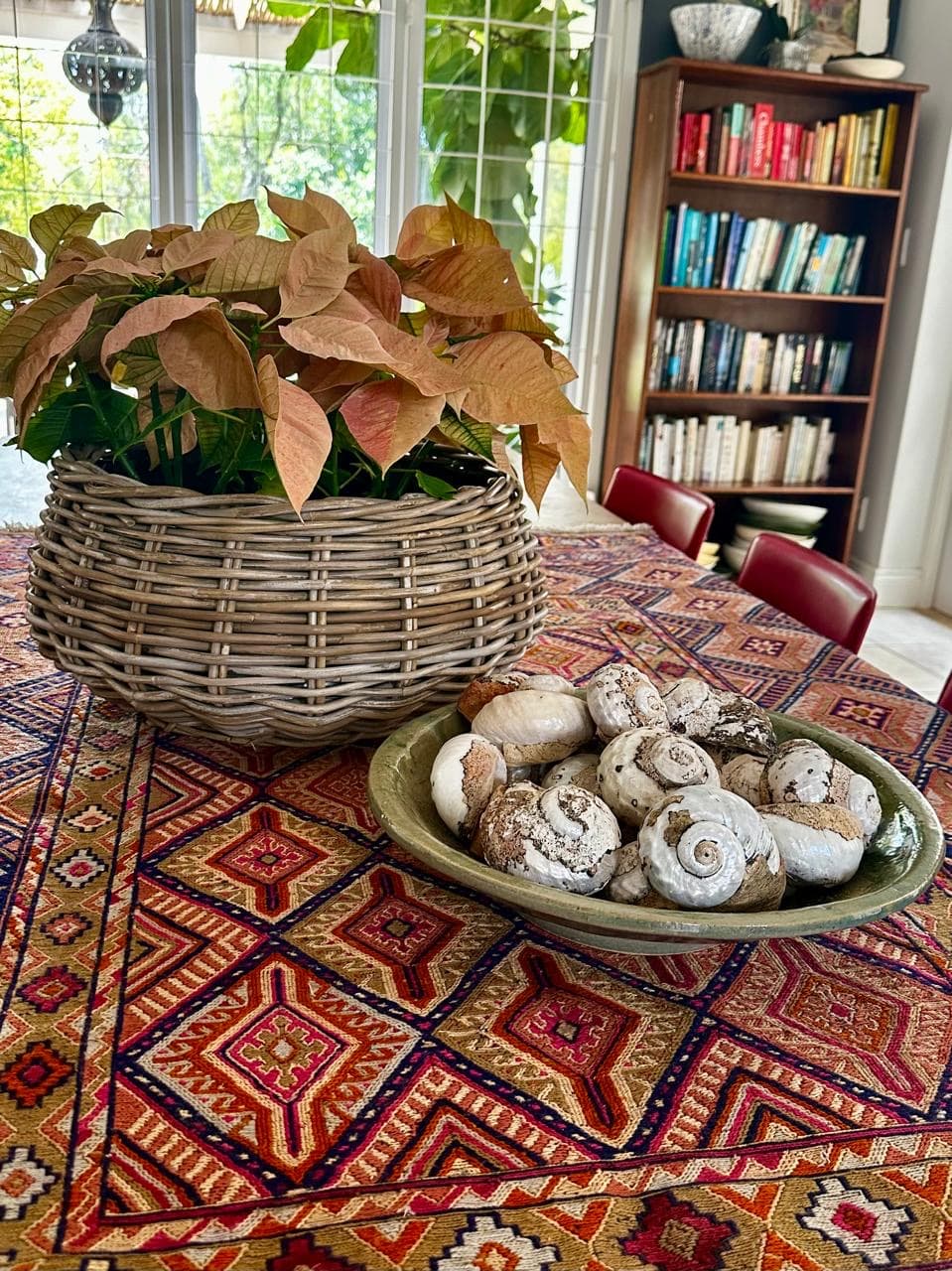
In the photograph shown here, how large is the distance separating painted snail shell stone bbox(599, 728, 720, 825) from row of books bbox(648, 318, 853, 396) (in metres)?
3.19

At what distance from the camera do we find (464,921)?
72cm

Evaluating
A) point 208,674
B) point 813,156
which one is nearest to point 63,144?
point 813,156

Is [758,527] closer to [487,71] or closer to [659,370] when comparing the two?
[659,370]

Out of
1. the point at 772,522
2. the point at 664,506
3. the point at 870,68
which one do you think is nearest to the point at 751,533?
the point at 772,522

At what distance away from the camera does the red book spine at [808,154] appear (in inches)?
144

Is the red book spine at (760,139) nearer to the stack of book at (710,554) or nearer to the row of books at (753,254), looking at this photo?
the row of books at (753,254)

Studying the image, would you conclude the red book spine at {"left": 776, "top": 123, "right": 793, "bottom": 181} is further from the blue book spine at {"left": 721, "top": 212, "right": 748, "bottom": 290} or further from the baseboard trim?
the baseboard trim

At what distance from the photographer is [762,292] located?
3709 millimetres

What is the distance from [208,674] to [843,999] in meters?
0.48

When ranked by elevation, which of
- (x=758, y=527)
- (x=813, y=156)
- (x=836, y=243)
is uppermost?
(x=813, y=156)

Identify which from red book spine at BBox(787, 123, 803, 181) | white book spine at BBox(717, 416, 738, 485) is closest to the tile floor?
white book spine at BBox(717, 416, 738, 485)

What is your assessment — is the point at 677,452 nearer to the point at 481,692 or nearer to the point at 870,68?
the point at 870,68

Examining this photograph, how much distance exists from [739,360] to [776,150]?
0.68m

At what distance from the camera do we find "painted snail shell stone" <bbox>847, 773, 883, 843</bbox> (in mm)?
695
